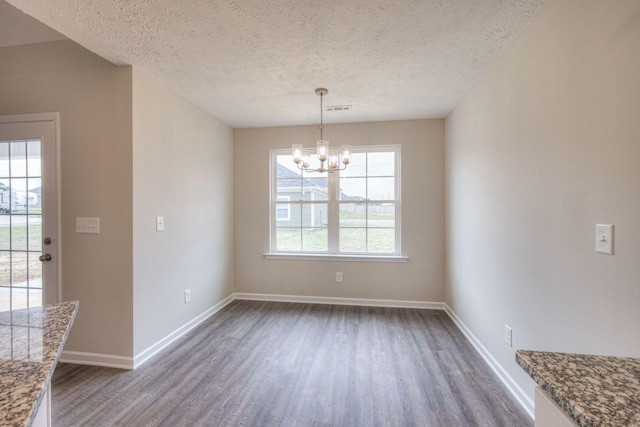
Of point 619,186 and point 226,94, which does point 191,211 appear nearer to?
point 226,94

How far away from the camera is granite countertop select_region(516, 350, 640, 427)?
58 cm

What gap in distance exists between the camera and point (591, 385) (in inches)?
26.9

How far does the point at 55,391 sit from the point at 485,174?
11.9 feet

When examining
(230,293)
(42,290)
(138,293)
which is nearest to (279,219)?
(230,293)

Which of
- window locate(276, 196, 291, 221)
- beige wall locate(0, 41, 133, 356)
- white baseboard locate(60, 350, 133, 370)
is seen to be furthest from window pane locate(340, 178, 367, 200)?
white baseboard locate(60, 350, 133, 370)

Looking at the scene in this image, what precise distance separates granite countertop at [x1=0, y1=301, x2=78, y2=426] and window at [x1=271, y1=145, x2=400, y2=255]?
2829 millimetres

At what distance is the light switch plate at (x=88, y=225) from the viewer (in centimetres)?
221

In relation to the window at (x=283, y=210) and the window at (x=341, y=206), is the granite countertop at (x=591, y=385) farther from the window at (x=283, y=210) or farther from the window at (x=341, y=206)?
the window at (x=283, y=210)

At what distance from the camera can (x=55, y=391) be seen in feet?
6.19

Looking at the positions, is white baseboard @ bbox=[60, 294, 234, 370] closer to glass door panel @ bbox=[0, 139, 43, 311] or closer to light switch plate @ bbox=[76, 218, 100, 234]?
glass door panel @ bbox=[0, 139, 43, 311]

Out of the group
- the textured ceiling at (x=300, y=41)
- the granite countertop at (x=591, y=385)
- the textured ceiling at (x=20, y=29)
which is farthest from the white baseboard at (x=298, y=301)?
the textured ceiling at (x=20, y=29)

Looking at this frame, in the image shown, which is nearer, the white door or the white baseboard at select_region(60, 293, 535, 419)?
the white baseboard at select_region(60, 293, 535, 419)

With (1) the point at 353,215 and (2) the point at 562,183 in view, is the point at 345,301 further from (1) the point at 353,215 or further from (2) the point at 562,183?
(2) the point at 562,183

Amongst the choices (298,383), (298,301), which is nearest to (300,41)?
(298,383)
